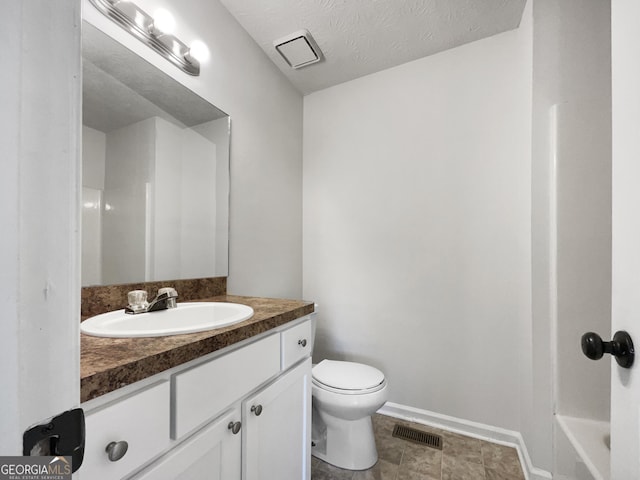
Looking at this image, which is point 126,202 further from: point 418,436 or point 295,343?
point 418,436

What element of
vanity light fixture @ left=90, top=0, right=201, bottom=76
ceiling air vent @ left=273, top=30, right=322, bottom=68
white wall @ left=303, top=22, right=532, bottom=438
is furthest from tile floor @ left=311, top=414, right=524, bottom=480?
A: ceiling air vent @ left=273, top=30, right=322, bottom=68

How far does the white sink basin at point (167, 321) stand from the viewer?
0.72 meters

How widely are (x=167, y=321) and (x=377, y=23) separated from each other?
1831 mm

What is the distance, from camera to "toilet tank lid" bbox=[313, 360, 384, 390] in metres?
1.43

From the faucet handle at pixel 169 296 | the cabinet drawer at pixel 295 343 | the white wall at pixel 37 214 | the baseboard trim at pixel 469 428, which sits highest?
the white wall at pixel 37 214

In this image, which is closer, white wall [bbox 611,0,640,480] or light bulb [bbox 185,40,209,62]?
white wall [bbox 611,0,640,480]

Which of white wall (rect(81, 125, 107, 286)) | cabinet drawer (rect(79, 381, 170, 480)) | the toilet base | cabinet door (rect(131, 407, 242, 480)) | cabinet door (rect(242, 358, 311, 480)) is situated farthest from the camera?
the toilet base

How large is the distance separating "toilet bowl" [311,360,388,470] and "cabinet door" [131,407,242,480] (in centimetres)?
69

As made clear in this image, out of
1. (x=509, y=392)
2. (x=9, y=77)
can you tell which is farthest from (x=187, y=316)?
(x=509, y=392)

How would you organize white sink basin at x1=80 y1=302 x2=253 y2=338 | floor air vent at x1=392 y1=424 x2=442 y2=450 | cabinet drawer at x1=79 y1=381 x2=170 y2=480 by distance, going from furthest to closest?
floor air vent at x1=392 y1=424 x2=442 y2=450 < white sink basin at x1=80 y1=302 x2=253 y2=338 < cabinet drawer at x1=79 y1=381 x2=170 y2=480

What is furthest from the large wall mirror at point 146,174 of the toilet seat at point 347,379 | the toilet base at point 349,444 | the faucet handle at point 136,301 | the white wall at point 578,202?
the white wall at point 578,202

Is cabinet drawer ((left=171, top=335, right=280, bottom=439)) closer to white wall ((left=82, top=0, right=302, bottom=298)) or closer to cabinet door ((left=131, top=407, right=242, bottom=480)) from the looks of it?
cabinet door ((left=131, top=407, right=242, bottom=480))

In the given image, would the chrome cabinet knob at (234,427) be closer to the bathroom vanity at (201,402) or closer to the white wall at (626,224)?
the bathroom vanity at (201,402)

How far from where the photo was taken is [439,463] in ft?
4.85
